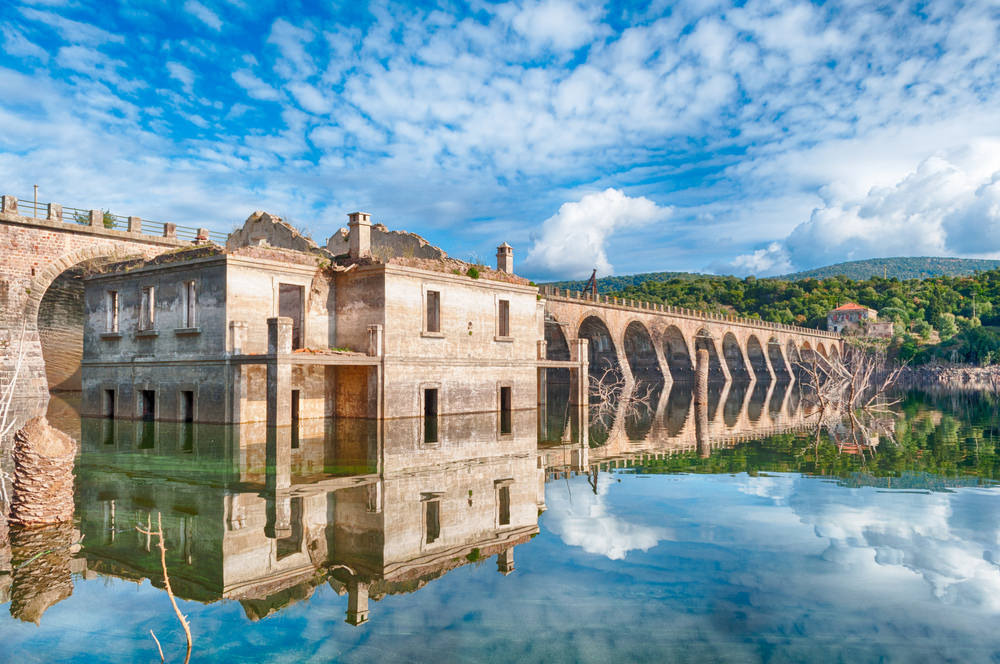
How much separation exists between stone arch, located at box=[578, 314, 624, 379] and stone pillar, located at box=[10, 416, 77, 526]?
41.0 metres

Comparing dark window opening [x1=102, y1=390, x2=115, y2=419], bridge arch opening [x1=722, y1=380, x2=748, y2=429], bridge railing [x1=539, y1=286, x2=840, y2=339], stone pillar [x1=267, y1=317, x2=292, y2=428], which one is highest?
bridge railing [x1=539, y1=286, x2=840, y2=339]

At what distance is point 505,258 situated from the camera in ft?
97.7

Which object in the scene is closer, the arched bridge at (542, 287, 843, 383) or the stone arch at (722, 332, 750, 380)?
the arched bridge at (542, 287, 843, 383)

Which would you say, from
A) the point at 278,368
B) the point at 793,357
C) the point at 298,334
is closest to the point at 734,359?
the point at 793,357

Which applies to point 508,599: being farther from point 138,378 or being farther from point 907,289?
point 907,289

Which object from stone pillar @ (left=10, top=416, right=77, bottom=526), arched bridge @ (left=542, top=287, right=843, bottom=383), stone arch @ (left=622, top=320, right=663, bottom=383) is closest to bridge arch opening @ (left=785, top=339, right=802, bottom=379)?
arched bridge @ (left=542, top=287, right=843, bottom=383)

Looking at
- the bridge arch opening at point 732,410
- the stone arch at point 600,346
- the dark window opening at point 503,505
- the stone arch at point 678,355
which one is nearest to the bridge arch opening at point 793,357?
the stone arch at point 678,355

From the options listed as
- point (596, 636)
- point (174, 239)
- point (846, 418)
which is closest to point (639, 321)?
point (846, 418)

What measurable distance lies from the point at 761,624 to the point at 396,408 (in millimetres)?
16704

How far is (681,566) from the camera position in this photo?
762cm

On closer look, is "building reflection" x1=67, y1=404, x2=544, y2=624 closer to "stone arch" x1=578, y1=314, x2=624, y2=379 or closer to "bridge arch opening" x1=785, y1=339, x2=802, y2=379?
"stone arch" x1=578, y1=314, x2=624, y2=379

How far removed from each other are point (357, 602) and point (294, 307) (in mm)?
17935

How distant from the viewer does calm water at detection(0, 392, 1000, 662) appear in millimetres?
5633

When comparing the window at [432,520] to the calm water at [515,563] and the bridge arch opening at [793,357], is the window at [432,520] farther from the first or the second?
the bridge arch opening at [793,357]
